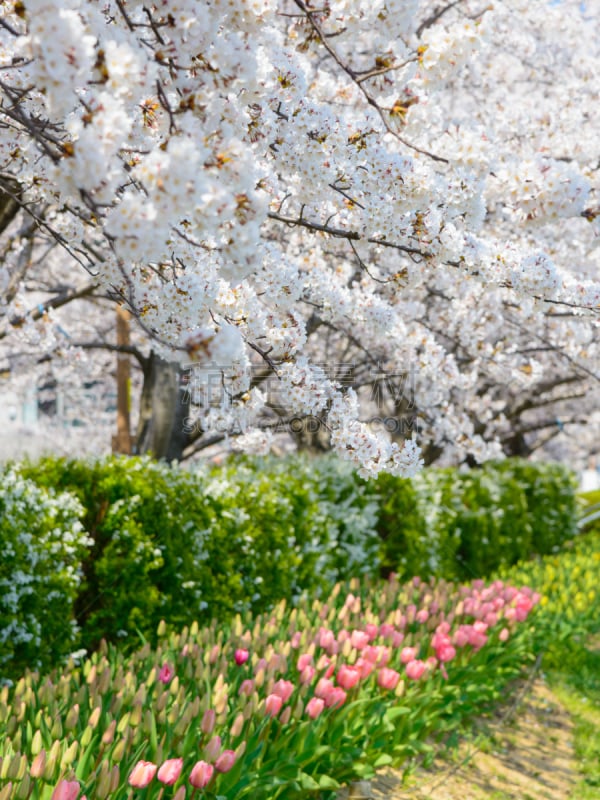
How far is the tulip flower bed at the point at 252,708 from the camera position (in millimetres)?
2305

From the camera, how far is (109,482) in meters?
4.33

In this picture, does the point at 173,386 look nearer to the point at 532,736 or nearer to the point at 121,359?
the point at 121,359

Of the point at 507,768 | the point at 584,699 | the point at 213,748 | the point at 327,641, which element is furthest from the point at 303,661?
the point at 584,699

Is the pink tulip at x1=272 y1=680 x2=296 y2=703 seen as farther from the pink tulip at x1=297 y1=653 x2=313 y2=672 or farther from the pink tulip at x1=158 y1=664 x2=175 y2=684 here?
the pink tulip at x1=158 y1=664 x2=175 y2=684

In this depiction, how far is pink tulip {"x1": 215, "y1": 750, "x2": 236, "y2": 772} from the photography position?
236 cm

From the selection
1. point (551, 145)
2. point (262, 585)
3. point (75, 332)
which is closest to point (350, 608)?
point (262, 585)

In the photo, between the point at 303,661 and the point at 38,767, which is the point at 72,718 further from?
the point at 303,661

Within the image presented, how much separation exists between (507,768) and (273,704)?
1.97 metres

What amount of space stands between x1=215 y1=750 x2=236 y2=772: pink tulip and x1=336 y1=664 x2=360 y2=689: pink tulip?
936 millimetres

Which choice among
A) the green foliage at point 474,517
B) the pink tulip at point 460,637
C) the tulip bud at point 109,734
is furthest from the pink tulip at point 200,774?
the green foliage at point 474,517

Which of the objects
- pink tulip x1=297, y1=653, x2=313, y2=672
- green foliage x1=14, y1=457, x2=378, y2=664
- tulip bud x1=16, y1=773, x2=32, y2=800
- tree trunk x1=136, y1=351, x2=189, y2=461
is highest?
tree trunk x1=136, y1=351, x2=189, y2=461

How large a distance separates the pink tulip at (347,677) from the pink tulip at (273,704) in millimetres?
466

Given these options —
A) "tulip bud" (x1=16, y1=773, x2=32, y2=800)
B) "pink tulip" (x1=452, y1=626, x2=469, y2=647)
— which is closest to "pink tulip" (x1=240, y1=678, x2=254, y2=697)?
"tulip bud" (x1=16, y1=773, x2=32, y2=800)

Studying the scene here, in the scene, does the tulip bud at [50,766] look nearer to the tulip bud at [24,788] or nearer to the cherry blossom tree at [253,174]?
the tulip bud at [24,788]
